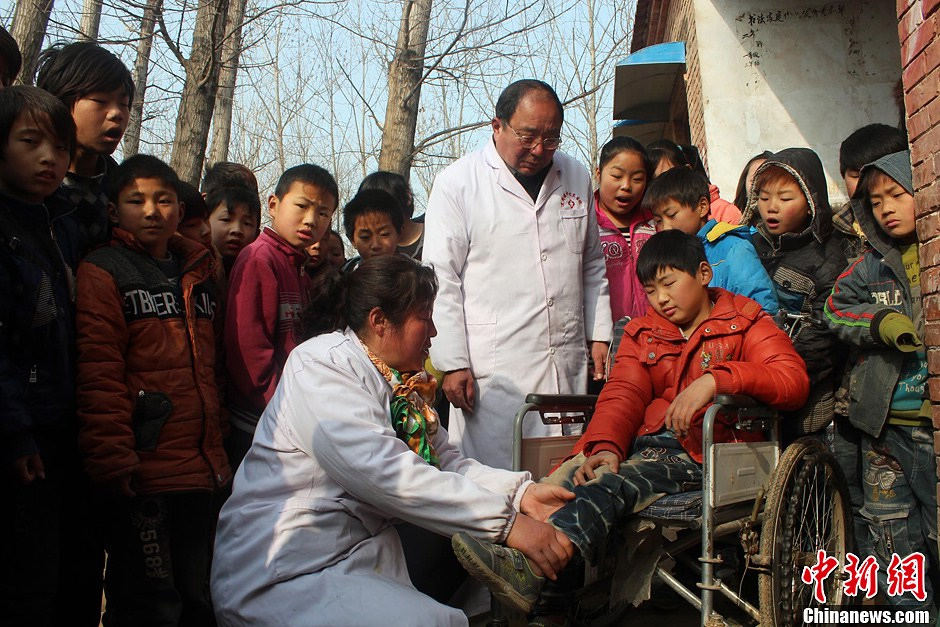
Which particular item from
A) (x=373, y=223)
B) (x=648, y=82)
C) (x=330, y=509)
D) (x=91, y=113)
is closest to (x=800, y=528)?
(x=330, y=509)

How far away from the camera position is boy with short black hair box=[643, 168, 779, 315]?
130 inches

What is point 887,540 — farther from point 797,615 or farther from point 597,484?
point 597,484

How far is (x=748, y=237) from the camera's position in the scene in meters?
3.47

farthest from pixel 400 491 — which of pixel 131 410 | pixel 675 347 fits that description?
pixel 675 347

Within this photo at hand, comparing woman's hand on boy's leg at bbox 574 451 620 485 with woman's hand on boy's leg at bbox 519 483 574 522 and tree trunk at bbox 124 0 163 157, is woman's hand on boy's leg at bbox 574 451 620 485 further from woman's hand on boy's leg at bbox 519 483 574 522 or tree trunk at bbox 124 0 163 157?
tree trunk at bbox 124 0 163 157

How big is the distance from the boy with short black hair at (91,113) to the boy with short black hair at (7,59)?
0.09 m

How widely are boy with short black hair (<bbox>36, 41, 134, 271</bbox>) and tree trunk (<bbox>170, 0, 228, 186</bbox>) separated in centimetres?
292

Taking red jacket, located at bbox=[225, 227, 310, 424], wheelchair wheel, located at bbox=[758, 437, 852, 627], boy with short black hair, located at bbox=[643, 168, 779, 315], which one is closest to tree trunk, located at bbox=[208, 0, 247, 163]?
red jacket, located at bbox=[225, 227, 310, 424]

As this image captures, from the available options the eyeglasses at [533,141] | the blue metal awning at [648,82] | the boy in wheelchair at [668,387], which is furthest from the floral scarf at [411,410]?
the blue metal awning at [648,82]

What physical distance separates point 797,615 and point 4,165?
2.88m

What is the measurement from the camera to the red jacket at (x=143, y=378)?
8.04 ft

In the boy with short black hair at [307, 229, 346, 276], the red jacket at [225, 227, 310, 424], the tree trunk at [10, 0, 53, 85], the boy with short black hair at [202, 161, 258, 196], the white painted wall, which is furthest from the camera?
the white painted wall

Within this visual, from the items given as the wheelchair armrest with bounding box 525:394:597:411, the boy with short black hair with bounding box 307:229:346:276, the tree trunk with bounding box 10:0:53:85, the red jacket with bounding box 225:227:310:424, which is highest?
the tree trunk with bounding box 10:0:53:85

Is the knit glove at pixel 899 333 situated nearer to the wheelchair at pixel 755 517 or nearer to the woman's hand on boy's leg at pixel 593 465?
the wheelchair at pixel 755 517
